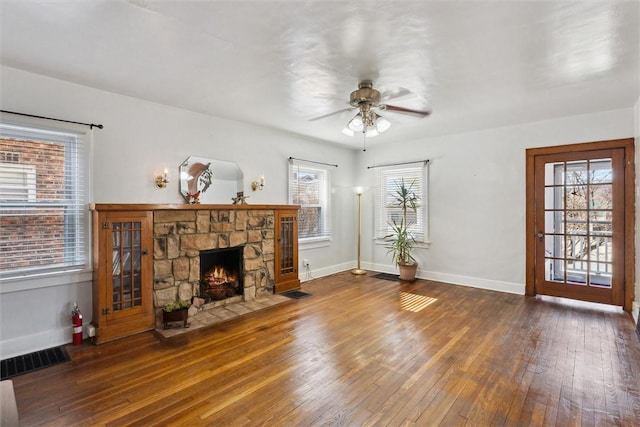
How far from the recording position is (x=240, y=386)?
90.9 inches

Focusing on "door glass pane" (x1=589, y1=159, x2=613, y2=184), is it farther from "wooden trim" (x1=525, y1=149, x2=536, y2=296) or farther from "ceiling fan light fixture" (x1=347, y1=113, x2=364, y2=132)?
"ceiling fan light fixture" (x1=347, y1=113, x2=364, y2=132)

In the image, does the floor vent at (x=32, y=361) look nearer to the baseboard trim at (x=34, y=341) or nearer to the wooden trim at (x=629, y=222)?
the baseboard trim at (x=34, y=341)

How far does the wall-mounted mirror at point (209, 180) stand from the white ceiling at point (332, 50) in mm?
793

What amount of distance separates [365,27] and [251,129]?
2.99 m

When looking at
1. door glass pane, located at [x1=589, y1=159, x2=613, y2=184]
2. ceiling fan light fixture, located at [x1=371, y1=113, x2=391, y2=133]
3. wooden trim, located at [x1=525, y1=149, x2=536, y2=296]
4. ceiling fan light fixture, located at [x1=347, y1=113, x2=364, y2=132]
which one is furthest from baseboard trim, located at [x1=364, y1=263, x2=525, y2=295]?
ceiling fan light fixture, located at [x1=347, y1=113, x2=364, y2=132]

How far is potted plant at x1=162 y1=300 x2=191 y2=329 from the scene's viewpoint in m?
3.38

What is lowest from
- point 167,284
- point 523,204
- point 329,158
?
point 167,284

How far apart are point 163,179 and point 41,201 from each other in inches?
45.6

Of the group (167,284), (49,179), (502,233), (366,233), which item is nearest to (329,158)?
(366,233)

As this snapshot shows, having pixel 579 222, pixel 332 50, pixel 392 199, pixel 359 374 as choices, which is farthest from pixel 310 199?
pixel 579 222

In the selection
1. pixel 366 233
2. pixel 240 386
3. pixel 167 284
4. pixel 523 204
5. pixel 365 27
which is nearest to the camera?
pixel 365 27

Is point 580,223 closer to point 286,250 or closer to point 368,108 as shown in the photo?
point 368,108

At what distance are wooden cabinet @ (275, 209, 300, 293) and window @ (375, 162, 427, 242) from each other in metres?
2.05

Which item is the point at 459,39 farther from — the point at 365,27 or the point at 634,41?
the point at 634,41
